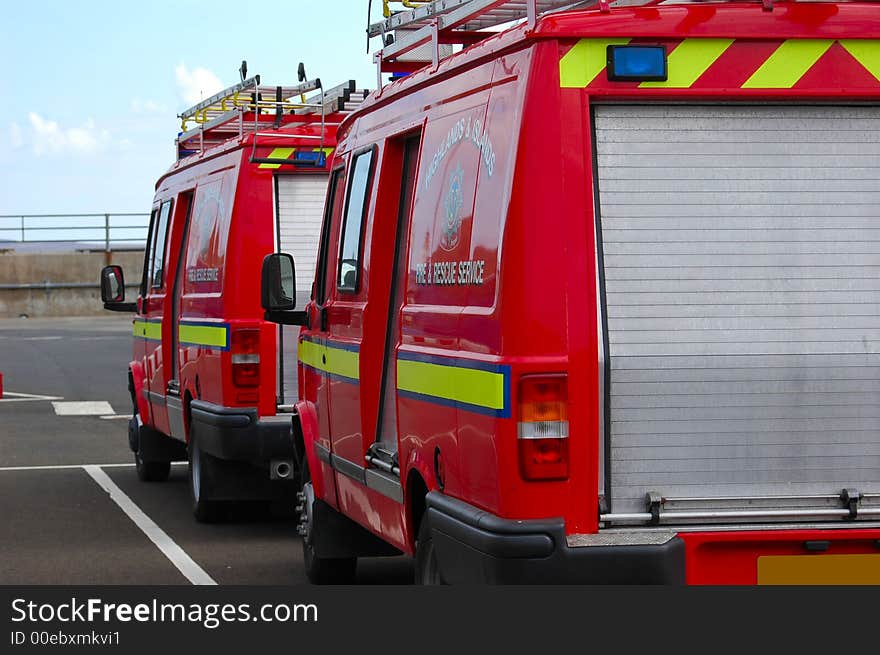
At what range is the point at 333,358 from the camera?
8.28 meters

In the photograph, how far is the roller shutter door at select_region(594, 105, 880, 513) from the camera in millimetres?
5816

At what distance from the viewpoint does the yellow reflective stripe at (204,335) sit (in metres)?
11.3

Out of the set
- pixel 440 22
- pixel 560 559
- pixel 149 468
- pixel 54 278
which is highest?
pixel 440 22

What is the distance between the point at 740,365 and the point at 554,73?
1131mm

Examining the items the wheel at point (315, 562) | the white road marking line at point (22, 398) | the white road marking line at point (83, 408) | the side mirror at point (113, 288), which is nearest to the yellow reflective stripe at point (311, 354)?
the wheel at point (315, 562)

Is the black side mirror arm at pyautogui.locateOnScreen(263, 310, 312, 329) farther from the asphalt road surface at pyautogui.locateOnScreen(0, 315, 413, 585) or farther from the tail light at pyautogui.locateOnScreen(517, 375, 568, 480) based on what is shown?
the tail light at pyautogui.locateOnScreen(517, 375, 568, 480)

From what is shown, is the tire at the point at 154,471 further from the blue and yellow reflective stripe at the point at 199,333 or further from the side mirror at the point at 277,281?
the side mirror at the point at 277,281

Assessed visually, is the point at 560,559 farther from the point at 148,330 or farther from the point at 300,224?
the point at 148,330

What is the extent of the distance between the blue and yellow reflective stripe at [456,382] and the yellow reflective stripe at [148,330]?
23.5 feet

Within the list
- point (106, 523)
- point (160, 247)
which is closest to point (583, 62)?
point (106, 523)

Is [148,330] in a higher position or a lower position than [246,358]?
higher

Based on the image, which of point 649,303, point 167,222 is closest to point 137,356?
point 167,222

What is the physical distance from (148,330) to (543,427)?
30.0 feet

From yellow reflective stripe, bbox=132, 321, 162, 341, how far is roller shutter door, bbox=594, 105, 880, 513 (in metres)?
8.31
